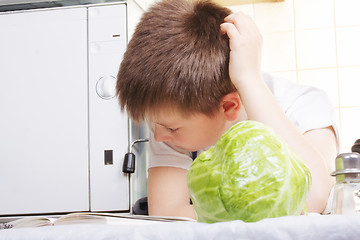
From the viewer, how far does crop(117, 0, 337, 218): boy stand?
Answer: 893mm

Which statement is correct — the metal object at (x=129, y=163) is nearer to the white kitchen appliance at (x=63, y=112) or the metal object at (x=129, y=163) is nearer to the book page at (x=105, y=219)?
the white kitchen appliance at (x=63, y=112)

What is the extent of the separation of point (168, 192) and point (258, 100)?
410mm

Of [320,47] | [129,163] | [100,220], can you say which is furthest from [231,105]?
[320,47]

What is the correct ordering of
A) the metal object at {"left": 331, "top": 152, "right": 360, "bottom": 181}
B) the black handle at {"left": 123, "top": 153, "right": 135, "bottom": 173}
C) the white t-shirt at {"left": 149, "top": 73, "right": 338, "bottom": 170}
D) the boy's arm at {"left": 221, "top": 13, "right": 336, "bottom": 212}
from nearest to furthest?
1. the metal object at {"left": 331, "top": 152, "right": 360, "bottom": 181}
2. the boy's arm at {"left": 221, "top": 13, "right": 336, "bottom": 212}
3. the white t-shirt at {"left": 149, "top": 73, "right": 338, "bottom": 170}
4. the black handle at {"left": 123, "top": 153, "right": 135, "bottom": 173}

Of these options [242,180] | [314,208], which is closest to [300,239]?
[242,180]

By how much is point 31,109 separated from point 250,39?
103cm

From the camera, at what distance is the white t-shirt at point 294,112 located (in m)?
1.12

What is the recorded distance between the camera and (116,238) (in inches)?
11.5

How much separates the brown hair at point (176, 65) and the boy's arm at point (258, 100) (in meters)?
0.04

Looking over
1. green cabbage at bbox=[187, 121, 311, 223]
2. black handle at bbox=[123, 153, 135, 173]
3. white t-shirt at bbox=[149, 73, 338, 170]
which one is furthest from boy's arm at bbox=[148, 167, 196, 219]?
green cabbage at bbox=[187, 121, 311, 223]

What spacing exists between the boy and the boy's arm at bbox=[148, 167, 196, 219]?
0.20 meters

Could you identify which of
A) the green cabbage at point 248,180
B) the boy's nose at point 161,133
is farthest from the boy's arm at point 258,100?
the green cabbage at point 248,180

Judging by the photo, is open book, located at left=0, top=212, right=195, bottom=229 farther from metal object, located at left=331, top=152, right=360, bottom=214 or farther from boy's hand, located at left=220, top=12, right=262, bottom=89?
boy's hand, located at left=220, top=12, right=262, bottom=89

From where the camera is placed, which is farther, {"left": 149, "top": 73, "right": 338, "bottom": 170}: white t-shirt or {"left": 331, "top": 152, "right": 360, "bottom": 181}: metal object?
{"left": 149, "top": 73, "right": 338, "bottom": 170}: white t-shirt
